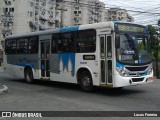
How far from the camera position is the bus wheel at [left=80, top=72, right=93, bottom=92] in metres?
13.6

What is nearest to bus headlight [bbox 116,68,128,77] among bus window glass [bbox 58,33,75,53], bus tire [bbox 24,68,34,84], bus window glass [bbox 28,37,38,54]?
bus window glass [bbox 58,33,75,53]

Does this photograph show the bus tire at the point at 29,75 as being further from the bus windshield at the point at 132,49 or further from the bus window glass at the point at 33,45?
the bus windshield at the point at 132,49

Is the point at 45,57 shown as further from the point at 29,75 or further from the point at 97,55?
the point at 97,55

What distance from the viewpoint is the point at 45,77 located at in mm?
16531

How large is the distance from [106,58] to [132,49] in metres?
1.10

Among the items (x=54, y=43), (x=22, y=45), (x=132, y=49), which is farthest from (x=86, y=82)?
(x=22, y=45)

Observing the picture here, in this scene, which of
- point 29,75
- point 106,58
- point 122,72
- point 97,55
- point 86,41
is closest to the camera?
point 122,72

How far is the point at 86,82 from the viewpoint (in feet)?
45.3

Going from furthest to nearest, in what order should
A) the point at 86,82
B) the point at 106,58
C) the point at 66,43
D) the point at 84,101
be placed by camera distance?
the point at 66,43 → the point at 86,82 → the point at 106,58 → the point at 84,101

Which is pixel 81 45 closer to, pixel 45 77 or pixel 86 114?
pixel 45 77

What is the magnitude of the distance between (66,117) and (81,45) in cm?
574

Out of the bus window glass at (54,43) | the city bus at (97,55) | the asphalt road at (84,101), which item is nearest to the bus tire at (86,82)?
the city bus at (97,55)

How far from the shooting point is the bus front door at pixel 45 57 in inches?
642

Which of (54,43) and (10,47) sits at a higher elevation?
(54,43)
